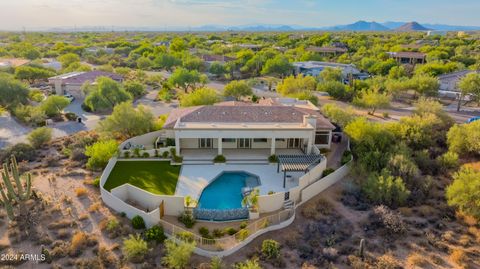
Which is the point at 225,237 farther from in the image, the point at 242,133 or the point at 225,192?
the point at 242,133

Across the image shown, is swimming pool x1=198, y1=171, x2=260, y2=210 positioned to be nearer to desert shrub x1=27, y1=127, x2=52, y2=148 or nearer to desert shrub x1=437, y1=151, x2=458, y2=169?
desert shrub x1=437, y1=151, x2=458, y2=169

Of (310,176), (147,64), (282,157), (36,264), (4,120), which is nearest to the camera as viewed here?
(36,264)

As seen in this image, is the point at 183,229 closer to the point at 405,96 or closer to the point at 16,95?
the point at 16,95

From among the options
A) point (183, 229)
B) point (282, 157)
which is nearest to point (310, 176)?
point (282, 157)

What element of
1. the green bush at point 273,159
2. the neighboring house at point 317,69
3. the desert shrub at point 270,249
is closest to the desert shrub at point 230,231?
the desert shrub at point 270,249

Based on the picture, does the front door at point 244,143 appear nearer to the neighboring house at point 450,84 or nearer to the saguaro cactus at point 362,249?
the saguaro cactus at point 362,249

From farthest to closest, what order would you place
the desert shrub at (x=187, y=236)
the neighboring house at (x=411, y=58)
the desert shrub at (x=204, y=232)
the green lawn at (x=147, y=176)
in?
the neighboring house at (x=411, y=58)
the green lawn at (x=147, y=176)
the desert shrub at (x=204, y=232)
the desert shrub at (x=187, y=236)
